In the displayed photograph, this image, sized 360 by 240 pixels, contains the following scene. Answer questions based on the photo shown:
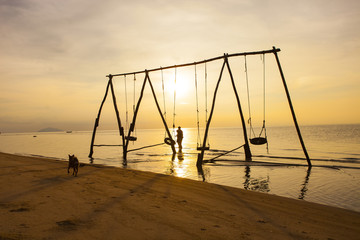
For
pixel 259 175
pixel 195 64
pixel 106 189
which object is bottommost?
pixel 259 175

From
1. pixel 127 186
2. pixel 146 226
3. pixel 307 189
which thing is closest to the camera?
pixel 146 226

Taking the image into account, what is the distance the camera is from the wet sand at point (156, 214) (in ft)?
13.7

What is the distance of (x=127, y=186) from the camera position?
26.2 ft

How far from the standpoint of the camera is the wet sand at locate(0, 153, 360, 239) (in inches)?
165

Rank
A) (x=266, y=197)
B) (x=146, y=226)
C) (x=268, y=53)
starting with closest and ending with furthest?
(x=146, y=226), (x=266, y=197), (x=268, y=53)

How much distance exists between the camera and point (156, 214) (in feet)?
16.8

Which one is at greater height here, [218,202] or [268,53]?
[268,53]

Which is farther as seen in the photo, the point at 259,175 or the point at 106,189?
the point at 259,175

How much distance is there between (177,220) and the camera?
15.8 feet

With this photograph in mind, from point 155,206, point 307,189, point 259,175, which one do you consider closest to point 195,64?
point 259,175

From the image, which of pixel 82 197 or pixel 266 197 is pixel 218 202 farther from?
pixel 82 197

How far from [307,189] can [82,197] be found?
8163 mm

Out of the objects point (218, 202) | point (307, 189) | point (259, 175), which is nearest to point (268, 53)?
point (259, 175)

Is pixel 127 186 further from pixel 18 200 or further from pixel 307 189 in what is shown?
pixel 307 189
